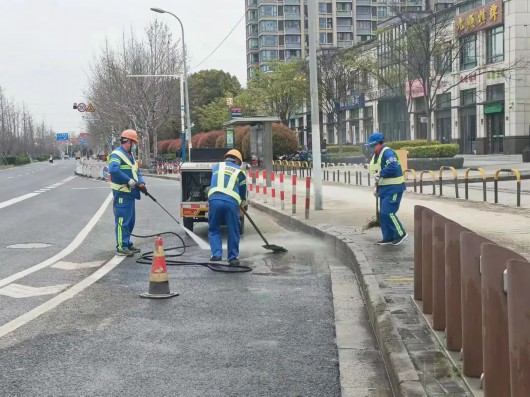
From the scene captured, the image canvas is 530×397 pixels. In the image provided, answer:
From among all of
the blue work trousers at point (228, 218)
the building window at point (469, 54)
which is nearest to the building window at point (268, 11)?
the building window at point (469, 54)

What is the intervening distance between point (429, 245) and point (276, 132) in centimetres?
3724

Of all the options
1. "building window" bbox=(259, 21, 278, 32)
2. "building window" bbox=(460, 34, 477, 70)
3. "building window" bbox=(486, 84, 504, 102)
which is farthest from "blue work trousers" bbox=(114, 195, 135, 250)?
"building window" bbox=(259, 21, 278, 32)

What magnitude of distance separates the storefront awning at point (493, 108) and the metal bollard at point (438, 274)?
4734cm

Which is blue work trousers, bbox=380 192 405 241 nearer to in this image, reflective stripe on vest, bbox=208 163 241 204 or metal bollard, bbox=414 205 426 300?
reflective stripe on vest, bbox=208 163 241 204

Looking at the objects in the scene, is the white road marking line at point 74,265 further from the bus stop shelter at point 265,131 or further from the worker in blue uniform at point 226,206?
the bus stop shelter at point 265,131

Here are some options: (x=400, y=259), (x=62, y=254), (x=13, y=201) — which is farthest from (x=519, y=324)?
(x=13, y=201)

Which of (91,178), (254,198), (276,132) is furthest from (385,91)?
(254,198)

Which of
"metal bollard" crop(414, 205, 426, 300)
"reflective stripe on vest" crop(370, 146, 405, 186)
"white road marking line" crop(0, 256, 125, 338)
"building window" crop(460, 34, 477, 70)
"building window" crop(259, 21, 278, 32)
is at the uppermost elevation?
"building window" crop(259, 21, 278, 32)

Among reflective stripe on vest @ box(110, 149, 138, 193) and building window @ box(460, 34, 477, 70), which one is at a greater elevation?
building window @ box(460, 34, 477, 70)

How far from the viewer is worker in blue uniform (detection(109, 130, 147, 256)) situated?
424 inches

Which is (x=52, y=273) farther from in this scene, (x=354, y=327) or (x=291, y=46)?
(x=291, y=46)

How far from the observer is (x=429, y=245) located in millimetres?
6254

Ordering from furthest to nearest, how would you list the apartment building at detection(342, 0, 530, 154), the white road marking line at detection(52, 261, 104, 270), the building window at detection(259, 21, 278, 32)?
1. the building window at detection(259, 21, 278, 32)
2. the apartment building at detection(342, 0, 530, 154)
3. the white road marking line at detection(52, 261, 104, 270)

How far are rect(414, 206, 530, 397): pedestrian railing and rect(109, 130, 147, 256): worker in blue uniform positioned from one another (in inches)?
215
